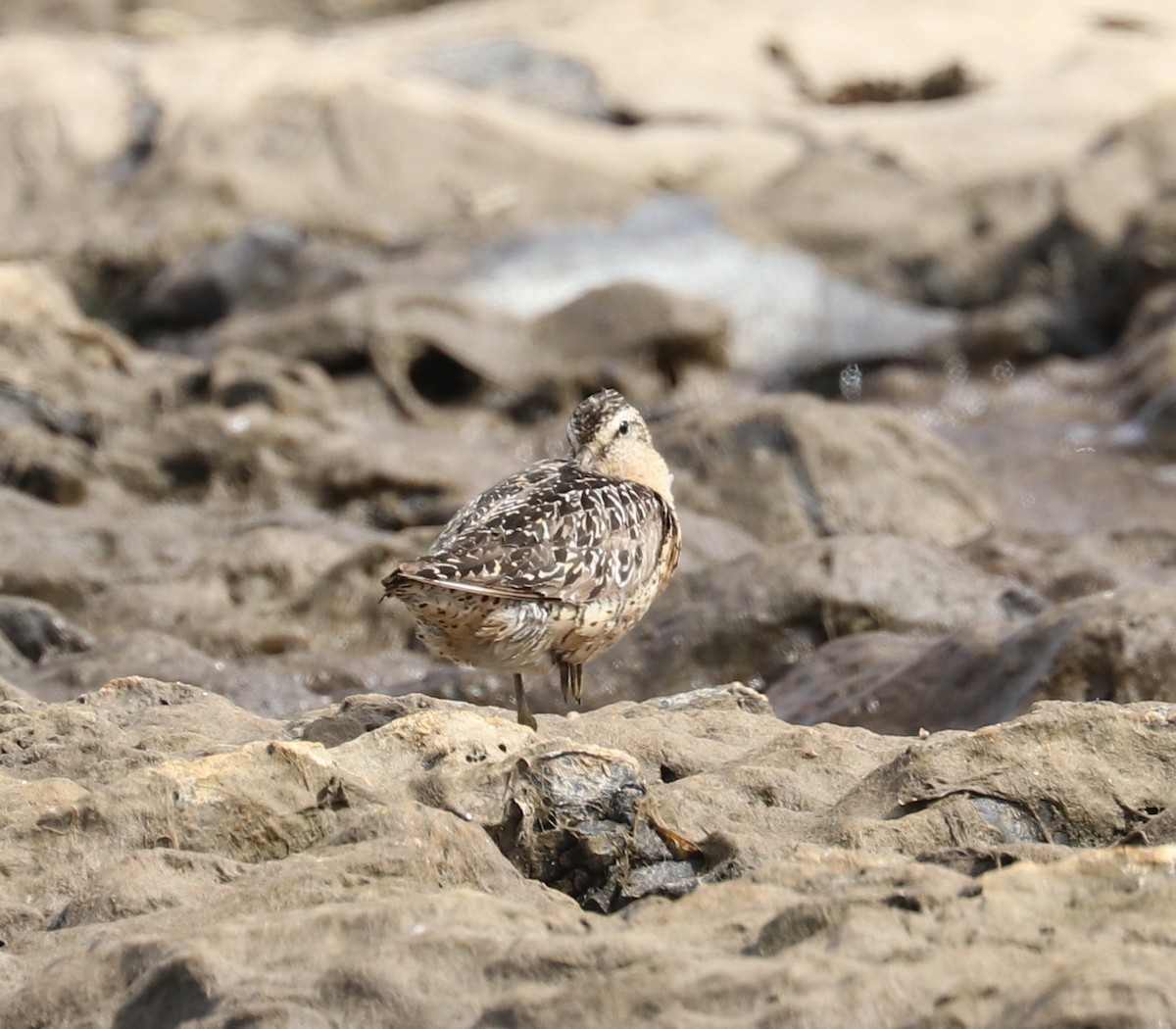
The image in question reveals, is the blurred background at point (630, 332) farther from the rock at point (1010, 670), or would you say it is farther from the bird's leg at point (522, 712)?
the bird's leg at point (522, 712)

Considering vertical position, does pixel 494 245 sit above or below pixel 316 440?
below

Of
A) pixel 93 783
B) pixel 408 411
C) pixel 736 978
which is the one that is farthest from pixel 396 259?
pixel 736 978

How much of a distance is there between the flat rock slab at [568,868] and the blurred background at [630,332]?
8.69 ft

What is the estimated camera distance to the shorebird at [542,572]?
679 cm

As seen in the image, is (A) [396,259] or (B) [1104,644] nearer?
(B) [1104,644]

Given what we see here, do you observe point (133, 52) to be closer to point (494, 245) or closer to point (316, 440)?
point (494, 245)

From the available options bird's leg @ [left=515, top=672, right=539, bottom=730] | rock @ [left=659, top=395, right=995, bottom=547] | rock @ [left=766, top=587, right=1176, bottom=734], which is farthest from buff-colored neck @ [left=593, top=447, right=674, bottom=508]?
rock @ [left=659, top=395, right=995, bottom=547]

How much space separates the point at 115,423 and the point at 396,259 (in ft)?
20.0

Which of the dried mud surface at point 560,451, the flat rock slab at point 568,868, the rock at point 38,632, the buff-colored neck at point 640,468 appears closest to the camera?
the flat rock slab at point 568,868

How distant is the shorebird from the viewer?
679 centimetres

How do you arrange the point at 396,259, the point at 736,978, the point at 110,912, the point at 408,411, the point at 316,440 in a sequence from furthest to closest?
the point at 396,259 < the point at 408,411 < the point at 316,440 < the point at 110,912 < the point at 736,978

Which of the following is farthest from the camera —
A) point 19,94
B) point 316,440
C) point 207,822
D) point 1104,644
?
point 19,94

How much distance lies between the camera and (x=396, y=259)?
20.3 meters

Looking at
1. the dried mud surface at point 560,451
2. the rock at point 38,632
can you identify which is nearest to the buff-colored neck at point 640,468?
the dried mud surface at point 560,451
